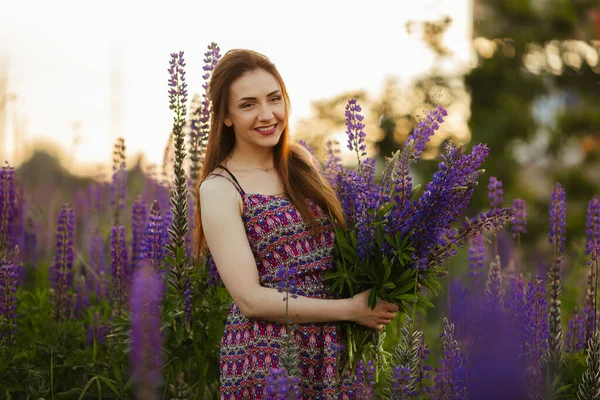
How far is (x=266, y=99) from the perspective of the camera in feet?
10.2

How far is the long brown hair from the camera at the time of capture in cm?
314

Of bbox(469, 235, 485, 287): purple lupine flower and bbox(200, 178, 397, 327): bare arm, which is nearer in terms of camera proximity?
bbox(200, 178, 397, 327): bare arm

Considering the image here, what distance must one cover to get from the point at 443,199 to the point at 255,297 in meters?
0.77

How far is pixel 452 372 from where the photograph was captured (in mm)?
2664

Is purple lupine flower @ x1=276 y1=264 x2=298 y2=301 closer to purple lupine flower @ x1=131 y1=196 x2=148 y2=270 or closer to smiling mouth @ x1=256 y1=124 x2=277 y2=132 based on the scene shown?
smiling mouth @ x1=256 y1=124 x2=277 y2=132

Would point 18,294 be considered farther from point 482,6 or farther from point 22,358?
point 482,6

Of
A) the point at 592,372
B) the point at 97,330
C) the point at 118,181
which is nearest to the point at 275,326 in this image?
the point at 592,372

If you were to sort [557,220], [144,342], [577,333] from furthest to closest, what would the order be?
[577,333] < [557,220] < [144,342]

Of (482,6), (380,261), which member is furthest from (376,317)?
(482,6)

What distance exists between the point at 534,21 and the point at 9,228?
1237 cm

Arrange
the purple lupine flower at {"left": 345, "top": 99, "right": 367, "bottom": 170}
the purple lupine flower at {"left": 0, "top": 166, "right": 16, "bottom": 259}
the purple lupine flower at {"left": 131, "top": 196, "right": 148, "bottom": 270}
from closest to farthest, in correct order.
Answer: the purple lupine flower at {"left": 345, "top": 99, "right": 367, "bottom": 170} < the purple lupine flower at {"left": 0, "top": 166, "right": 16, "bottom": 259} < the purple lupine flower at {"left": 131, "top": 196, "right": 148, "bottom": 270}

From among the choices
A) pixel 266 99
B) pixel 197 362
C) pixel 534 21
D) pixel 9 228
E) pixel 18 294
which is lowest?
pixel 197 362

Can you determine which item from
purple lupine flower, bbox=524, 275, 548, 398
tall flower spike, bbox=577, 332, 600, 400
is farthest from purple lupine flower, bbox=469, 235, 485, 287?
tall flower spike, bbox=577, 332, 600, 400

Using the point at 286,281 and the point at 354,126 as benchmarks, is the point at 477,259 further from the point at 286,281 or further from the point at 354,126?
the point at 286,281
